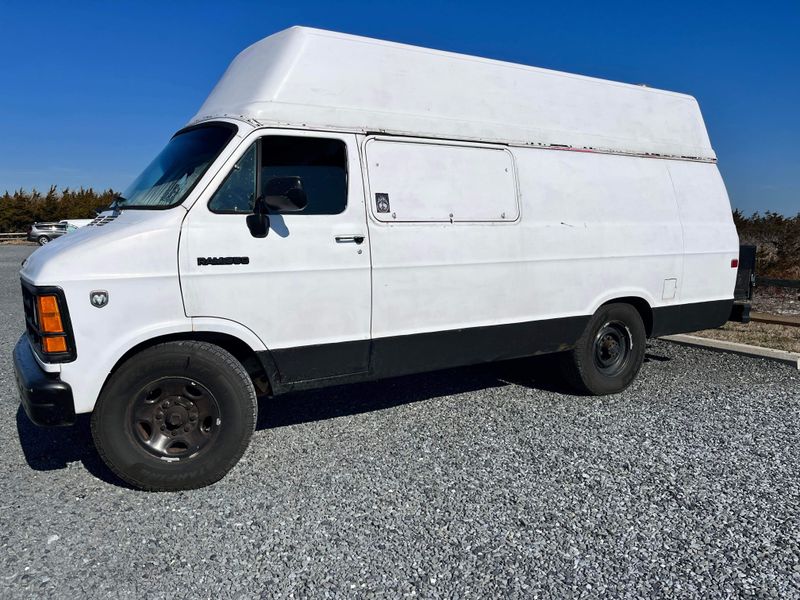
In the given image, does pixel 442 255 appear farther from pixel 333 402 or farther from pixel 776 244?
pixel 776 244

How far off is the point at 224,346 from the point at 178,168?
4.19 feet

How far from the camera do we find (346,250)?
4.49 meters

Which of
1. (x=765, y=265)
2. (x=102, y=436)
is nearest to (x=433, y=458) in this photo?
(x=102, y=436)

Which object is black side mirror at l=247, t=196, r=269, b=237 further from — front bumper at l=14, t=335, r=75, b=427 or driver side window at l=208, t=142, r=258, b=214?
front bumper at l=14, t=335, r=75, b=427

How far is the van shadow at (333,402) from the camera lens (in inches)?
182

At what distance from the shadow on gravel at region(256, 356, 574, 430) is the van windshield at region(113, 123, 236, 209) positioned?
6.61ft

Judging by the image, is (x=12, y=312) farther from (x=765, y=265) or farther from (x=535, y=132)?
(x=765, y=265)

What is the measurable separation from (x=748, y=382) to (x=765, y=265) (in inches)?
339

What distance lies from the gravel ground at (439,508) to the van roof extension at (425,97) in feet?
7.72

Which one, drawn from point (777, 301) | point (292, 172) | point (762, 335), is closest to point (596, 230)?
point (292, 172)

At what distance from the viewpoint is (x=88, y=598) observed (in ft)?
9.77

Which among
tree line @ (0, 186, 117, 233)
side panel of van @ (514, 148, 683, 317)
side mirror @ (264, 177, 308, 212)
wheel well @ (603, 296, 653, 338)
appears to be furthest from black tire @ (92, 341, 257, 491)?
tree line @ (0, 186, 117, 233)

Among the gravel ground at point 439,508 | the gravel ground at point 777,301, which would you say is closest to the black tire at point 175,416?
the gravel ground at point 439,508

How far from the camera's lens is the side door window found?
4.19 m
